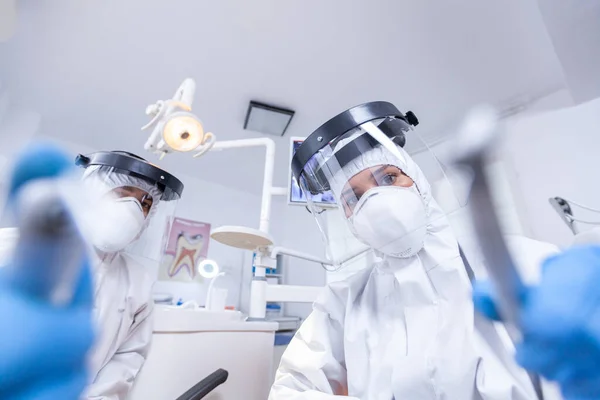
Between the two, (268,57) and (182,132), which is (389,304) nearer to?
(182,132)

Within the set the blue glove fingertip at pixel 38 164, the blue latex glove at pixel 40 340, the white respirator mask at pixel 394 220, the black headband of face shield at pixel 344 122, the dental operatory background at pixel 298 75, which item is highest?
the dental operatory background at pixel 298 75

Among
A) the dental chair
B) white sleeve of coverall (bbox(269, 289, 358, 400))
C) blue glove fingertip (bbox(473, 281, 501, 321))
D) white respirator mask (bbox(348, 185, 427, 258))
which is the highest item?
white respirator mask (bbox(348, 185, 427, 258))

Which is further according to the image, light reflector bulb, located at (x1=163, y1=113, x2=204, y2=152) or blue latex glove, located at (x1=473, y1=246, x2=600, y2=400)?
light reflector bulb, located at (x1=163, y1=113, x2=204, y2=152)

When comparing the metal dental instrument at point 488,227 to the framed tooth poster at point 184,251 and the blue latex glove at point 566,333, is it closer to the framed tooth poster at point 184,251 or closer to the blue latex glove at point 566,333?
the blue latex glove at point 566,333

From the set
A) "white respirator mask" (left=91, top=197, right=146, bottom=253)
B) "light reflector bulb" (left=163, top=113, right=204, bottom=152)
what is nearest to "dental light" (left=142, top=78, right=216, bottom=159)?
"light reflector bulb" (left=163, top=113, right=204, bottom=152)

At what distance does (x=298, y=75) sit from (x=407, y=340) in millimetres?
1378

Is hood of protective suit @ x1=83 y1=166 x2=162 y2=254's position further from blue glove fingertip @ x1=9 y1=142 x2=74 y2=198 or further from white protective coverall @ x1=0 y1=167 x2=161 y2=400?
blue glove fingertip @ x1=9 y1=142 x2=74 y2=198

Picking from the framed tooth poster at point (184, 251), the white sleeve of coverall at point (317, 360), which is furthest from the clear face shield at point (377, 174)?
the framed tooth poster at point (184, 251)

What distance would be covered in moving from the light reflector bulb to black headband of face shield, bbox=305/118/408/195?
0.53 meters

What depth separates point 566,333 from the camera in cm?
29

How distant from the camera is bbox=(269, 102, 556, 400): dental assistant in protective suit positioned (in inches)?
21.7

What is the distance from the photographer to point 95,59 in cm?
142

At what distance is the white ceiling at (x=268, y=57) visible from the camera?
1226 millimetres

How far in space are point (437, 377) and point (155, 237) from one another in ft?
2.84
